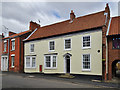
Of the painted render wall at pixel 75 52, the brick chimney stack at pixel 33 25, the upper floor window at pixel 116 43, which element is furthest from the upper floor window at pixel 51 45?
the upper floor window at pixel 116 43

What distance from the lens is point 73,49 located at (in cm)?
1620

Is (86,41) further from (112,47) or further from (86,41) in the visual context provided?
(112,47)

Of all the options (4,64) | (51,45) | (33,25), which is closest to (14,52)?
(4,64)

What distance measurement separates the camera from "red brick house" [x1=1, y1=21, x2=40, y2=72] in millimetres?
21389

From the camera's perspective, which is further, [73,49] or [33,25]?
[33,25]

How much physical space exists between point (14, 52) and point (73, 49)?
1182 centimetres

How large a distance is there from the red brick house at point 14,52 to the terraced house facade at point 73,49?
865 mm

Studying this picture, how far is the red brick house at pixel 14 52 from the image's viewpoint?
21.4m

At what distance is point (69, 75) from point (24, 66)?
9400 millimetres

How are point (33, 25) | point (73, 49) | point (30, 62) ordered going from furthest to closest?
point (33, 25) < point (30, 62) < point (73, 49)

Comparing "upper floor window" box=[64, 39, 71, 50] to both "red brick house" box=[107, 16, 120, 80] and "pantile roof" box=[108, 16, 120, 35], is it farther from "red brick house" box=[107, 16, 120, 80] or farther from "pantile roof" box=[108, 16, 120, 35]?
"pantile roof" box=[108, 16, 120, 35]

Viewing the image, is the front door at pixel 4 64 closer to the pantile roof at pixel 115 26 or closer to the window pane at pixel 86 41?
the window pane at pixel 86 41

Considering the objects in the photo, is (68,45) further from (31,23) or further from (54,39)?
(31,23)

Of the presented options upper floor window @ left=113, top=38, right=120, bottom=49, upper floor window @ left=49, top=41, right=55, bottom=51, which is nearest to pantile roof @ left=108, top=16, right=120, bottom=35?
upper floor window @ left=113, top=38, right=120, bottom=49
